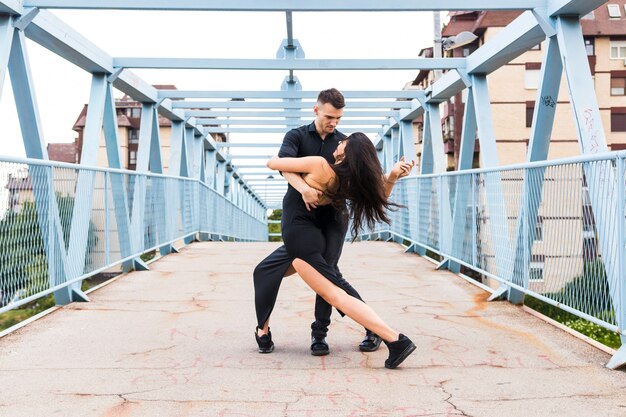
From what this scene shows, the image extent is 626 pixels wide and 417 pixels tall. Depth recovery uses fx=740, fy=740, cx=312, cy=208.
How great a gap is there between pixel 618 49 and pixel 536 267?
23319mm

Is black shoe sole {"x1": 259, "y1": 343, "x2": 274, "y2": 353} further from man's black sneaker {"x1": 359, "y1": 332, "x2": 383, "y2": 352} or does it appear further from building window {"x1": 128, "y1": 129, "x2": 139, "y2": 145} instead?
building window {"x1": 128, "y1": 129, "x2": 139, "y2": 145}

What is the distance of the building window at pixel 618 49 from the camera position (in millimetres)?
26188

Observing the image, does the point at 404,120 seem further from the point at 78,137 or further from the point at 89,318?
the point at 78,137

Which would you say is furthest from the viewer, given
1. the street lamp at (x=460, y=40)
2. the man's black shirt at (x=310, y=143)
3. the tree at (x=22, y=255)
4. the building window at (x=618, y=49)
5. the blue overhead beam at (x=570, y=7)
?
the building window at (x=618, y=49)

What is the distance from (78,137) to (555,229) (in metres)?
47.2

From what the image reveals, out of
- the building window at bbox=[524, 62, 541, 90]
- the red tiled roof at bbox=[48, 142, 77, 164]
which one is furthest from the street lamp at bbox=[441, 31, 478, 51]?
the red tiled roof at bbox=[48, 142, 77, 164]

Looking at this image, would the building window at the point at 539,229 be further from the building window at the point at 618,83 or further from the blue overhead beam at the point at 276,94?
the building window at the point at 618,83

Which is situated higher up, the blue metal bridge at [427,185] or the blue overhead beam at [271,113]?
the blue overhead beam at [271,113]

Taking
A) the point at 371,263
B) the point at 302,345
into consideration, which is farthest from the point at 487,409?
the point at 371,263

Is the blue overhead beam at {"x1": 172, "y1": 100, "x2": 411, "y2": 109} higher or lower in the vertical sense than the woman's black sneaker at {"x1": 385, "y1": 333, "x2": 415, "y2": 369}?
higher

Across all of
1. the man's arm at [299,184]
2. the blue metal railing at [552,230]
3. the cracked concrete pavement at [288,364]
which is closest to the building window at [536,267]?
the blue metal railing at [552,230]

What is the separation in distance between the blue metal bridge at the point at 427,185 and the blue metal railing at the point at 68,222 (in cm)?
2

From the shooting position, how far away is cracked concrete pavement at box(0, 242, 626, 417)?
3457 mm

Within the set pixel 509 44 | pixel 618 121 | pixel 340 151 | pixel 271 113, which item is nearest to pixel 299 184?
pixel 340 151
